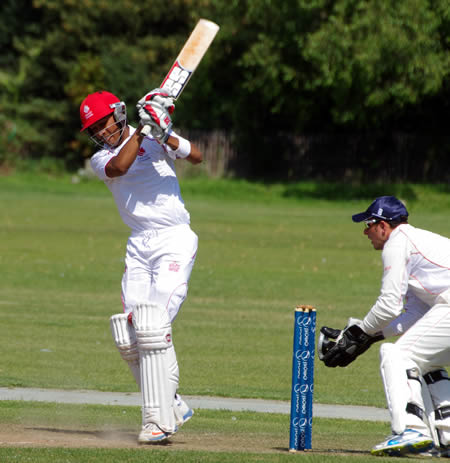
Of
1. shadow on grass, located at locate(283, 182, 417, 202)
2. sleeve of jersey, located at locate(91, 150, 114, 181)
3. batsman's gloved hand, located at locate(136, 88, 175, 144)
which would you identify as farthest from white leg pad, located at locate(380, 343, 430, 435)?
shadow on grass, located at locate(283, 182, 417, 202)

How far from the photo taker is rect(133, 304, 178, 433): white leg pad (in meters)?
5.72

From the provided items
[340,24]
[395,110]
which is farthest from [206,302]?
[395,110]

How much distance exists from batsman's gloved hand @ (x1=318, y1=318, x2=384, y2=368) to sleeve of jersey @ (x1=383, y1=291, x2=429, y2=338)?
13 centimetres

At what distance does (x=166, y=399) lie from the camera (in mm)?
5734

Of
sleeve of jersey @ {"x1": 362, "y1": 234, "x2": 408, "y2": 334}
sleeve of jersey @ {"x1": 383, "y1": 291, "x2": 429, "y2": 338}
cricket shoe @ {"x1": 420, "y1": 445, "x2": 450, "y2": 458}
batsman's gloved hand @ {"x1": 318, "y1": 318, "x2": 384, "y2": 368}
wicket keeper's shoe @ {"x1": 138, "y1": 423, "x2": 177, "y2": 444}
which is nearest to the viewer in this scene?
sleeve of jersey @ {"x1": 362, "y1": 234, "x2": 408, "y2": 334}

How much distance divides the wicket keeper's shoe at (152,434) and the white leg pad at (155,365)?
24 millimetres

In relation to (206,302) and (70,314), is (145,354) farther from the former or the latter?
(206,302)

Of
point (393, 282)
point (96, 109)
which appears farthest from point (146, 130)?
point (393, 282)

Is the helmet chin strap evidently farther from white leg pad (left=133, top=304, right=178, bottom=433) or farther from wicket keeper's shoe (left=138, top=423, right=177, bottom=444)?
wicket keeper's shoe (left=138, top=423, right=177, bottom=444)

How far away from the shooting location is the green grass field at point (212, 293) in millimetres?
8828

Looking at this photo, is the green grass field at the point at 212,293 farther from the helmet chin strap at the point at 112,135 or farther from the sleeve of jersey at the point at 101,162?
the helmet chin strap at the point at 112,135

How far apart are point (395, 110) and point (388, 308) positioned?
92.8 feet

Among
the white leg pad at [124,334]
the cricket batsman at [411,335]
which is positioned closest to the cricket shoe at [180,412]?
the white leg pad at [124,334]

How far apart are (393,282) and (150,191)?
5.43 feet
